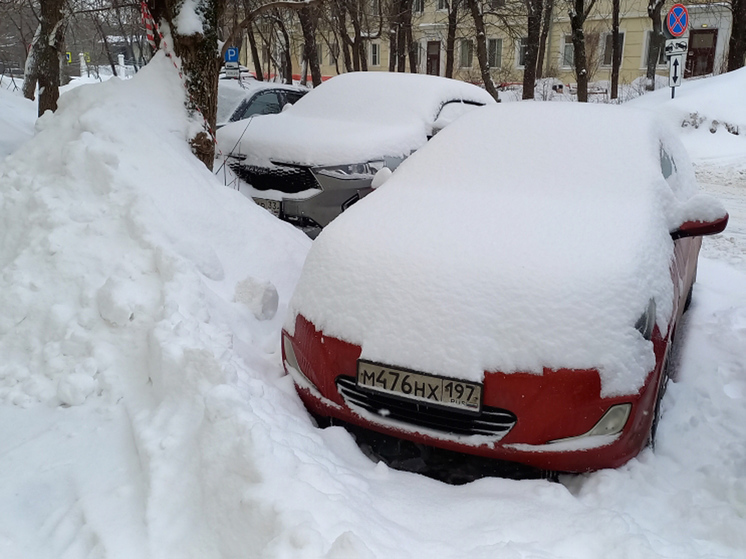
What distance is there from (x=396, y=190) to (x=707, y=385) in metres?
1.93

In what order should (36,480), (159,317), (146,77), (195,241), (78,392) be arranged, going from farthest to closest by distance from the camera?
1. (146,77)
2. (195,241)
3. (159,317)
4. (78,392)
5. (36,480)

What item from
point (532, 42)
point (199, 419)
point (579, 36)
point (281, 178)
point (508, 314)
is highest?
point (579, 36)

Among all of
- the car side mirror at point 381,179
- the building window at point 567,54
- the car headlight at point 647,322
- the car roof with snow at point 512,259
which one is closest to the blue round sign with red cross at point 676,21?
the car roof with snow at point 512,259

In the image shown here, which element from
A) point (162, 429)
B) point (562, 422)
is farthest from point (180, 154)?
point (562, 422)

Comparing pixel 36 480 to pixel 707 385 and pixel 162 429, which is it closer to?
pixel 162 429

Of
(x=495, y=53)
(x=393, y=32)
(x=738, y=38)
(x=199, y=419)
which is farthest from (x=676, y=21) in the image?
(x=495, y=53)

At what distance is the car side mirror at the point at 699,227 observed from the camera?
119 inches

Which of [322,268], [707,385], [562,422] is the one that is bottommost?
[707,385]

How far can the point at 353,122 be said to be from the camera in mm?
6355

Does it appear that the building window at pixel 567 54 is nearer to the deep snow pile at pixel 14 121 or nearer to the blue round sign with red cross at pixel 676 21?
the blue round sign with red cross at pixel 676 21

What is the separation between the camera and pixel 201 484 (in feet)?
7.42

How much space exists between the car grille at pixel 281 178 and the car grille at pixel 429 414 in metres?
3.14

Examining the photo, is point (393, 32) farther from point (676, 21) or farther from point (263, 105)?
point (263, 105)

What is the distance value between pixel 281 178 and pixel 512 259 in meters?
3.40
